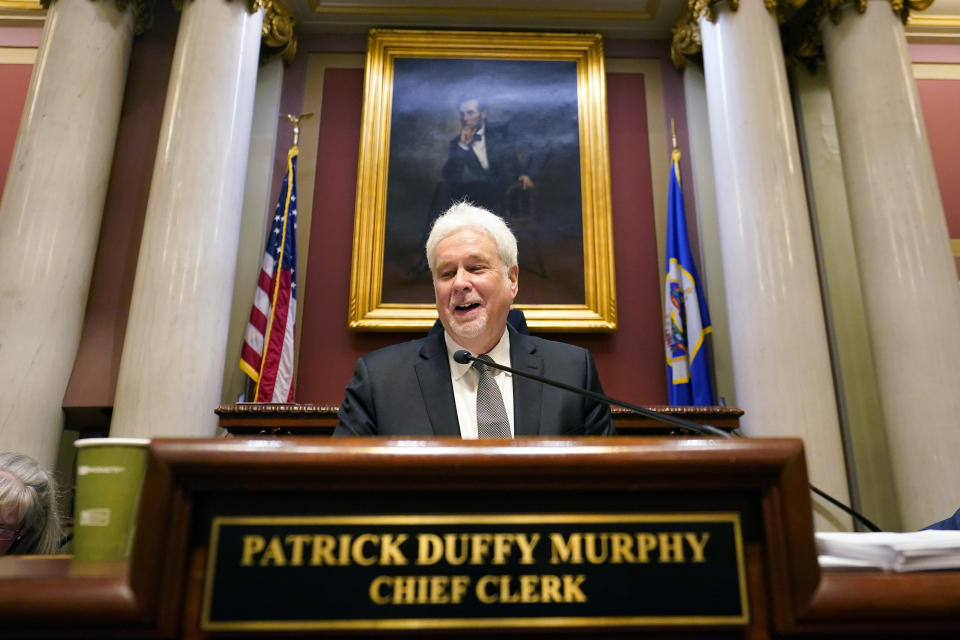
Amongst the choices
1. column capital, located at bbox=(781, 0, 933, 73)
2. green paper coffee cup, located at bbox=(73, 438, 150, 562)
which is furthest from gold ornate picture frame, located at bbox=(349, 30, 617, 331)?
green paper coffee cup, located at bbox=(73, 438, 150, 562)

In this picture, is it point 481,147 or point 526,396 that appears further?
point 481,147

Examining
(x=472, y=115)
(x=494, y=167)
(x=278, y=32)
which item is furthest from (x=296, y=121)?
(x=494, y=167)

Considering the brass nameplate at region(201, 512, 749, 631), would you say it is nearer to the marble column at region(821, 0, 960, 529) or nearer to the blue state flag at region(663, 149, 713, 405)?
the marble column at region(821, 0, 960, 529)

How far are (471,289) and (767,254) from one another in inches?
83.9

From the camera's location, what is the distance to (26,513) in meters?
1.99

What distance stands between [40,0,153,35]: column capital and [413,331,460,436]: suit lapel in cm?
357

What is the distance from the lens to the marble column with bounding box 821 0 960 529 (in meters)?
3.51

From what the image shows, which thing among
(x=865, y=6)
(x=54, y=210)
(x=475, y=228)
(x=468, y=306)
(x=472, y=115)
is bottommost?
(x=468, y=306)

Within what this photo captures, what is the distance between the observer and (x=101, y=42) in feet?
14.2

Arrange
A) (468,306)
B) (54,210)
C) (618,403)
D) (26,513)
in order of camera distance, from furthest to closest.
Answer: (54,210) < (468,306) < (26,513) < (618,403)

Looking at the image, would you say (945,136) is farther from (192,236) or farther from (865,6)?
(192,236)

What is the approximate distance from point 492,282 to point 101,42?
10.9 feet

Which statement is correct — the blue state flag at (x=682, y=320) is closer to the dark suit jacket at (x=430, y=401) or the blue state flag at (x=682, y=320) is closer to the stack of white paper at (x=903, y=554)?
the dark suit jacket at (x=430, y=401)

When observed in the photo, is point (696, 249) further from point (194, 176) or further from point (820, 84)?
point (194, 176)
